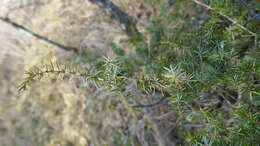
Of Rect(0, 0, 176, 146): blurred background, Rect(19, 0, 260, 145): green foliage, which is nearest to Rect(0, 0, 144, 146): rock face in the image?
Rect(0, 0, 176, 146): blurred background

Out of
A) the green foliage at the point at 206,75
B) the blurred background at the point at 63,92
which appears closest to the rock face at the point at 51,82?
the blurred background at the point at 63,92

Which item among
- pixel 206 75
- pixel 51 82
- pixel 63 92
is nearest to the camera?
pixel 206 75

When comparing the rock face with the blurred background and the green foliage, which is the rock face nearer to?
the blurred background

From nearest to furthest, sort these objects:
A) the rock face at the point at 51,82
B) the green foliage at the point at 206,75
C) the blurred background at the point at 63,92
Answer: the green foliage at the point at 206,75
the blurred background at the point at 63,92
the rock face at the point at 51,82

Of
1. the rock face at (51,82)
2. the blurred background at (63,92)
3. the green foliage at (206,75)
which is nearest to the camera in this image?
the green foliage at (206,75)

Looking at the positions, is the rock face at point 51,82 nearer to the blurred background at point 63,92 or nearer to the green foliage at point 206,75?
the blurred background at point 63,92

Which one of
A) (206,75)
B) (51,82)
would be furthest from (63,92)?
(206,75)

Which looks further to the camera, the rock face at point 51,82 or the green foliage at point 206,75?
the rock face at point 51,82

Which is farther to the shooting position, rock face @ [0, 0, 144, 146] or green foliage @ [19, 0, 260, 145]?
rock face @ [0, 0, 144, 146]

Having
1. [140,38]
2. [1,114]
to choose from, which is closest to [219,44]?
[140,38]

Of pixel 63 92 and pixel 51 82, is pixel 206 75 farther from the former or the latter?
pixel 51 82

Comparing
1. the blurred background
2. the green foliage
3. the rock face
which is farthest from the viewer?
the rock face

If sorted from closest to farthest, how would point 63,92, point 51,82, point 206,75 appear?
point 206,75, point 63,92, point 51,82
